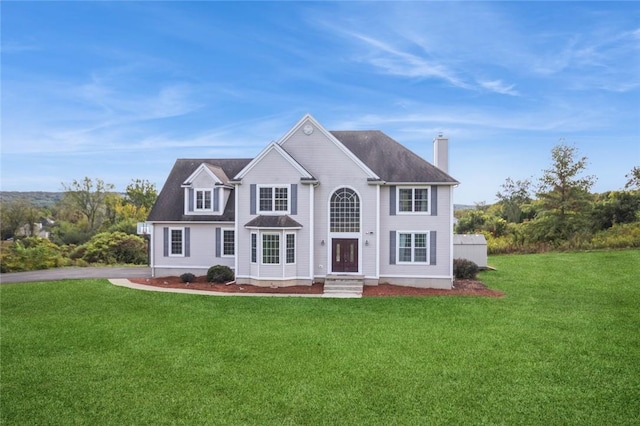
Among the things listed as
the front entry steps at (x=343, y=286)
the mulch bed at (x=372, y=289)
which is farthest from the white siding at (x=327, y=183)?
the mulch bed at (x=372, y=289)

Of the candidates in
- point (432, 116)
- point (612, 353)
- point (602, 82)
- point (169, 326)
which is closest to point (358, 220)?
point (432, 116)

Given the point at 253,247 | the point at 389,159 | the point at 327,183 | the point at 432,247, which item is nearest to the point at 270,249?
the point at 253,247

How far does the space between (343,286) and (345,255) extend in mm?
1806

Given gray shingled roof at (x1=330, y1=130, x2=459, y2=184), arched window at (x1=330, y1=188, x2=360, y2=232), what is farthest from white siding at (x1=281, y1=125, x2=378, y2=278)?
gray shingled roof at (x1=330, y1=130, x2=459, y2=184)

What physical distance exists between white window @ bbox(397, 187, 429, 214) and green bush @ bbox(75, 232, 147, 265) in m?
23.7

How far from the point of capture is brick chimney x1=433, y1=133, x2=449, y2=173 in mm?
21906

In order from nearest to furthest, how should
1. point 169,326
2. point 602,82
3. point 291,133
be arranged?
point 169,326 < point 602,82 < point 291,133

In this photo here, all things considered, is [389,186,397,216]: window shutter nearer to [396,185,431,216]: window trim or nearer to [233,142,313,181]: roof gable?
[396,185,431,216]: window trim

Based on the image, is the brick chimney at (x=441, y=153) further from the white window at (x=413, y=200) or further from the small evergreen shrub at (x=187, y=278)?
the small evergreen shrub at (x=187, y=278)

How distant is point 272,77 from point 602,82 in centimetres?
1610

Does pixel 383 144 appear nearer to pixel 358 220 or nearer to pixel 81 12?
pixel 358 220

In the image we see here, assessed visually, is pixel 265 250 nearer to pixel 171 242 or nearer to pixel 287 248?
pixel 287 248

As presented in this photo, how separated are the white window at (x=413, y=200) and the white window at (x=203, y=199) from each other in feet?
34.5

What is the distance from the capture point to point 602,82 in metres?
19.4
